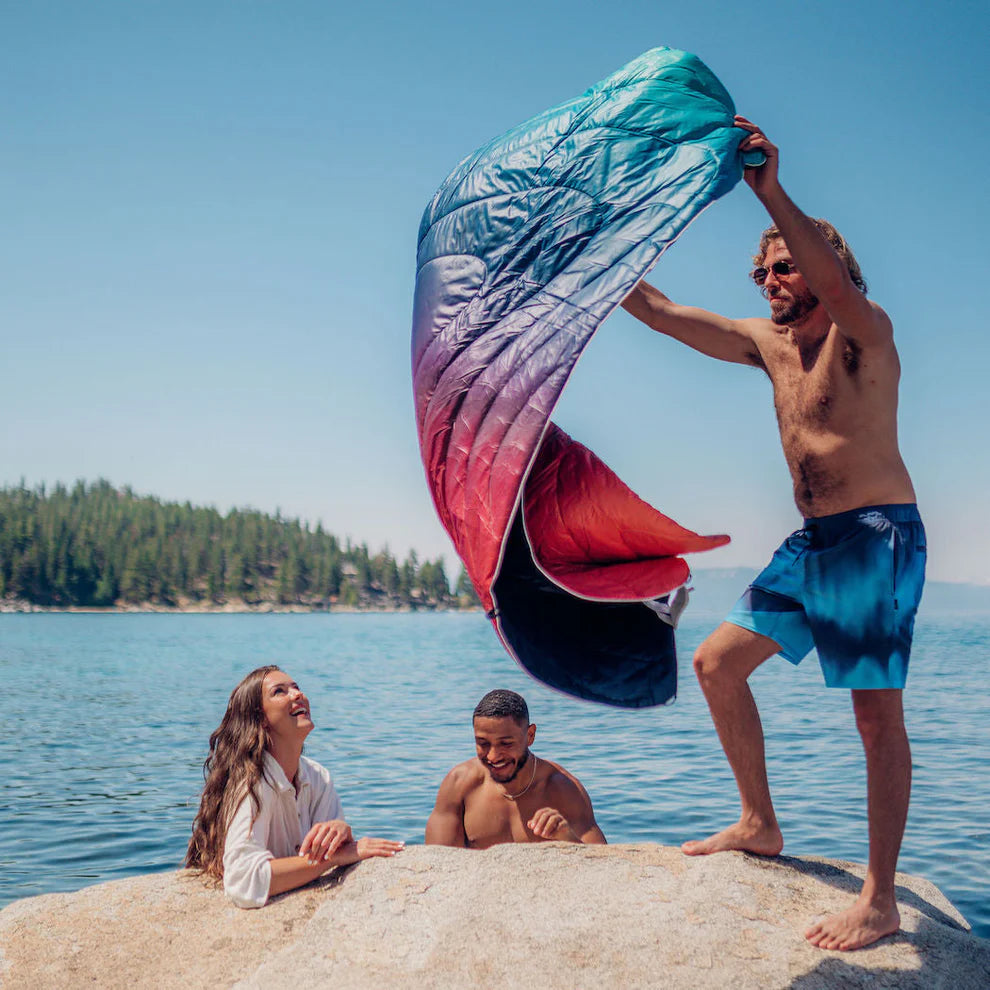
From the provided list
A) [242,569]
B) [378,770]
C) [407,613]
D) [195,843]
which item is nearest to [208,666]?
[378,770]

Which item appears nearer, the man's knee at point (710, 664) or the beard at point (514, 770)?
the man's knee at point (710, 664)

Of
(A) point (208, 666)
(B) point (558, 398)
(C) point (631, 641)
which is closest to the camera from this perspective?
(B) point (558, 398)

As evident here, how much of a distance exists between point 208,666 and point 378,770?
2379 centimetres

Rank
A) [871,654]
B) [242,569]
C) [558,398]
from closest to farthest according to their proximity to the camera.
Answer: [558,398]
[871,654]
[242,569]

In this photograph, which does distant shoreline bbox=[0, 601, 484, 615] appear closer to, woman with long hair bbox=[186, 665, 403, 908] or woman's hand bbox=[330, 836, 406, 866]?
woman with long hair bbox=[186, 665, 403, 908]

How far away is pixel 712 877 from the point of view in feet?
12.7

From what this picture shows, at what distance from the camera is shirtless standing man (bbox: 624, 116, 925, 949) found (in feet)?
11.3

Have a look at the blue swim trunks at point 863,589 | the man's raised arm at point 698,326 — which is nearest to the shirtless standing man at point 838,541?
the blue swim trunks at point 863,589

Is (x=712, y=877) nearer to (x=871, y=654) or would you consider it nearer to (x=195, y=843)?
(x=871, y=654)

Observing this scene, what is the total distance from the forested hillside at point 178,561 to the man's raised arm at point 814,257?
95.1 m

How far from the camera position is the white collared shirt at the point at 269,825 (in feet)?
13.4

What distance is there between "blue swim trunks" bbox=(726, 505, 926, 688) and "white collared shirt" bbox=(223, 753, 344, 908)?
2289mm

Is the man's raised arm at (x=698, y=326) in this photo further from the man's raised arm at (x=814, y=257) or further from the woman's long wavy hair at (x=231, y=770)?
the woman's long wavy hair at (x=231, y=770)

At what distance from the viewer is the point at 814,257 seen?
3.27 m
